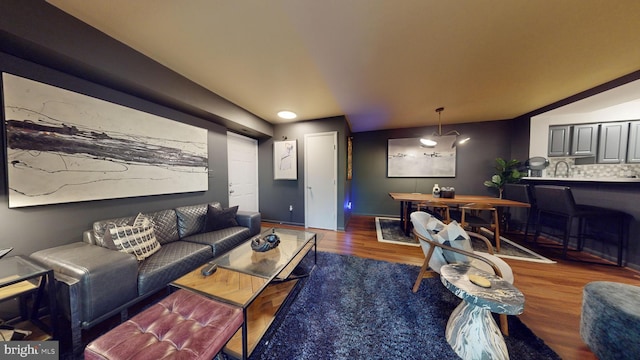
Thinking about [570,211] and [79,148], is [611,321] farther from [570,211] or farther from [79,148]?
[79,148]

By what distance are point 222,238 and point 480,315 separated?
248 centimetres

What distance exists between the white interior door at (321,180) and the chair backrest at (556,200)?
10.4 feet

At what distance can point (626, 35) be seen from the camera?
1479 mm

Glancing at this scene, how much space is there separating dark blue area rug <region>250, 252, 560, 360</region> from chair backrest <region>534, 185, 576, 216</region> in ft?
Result: 7.01

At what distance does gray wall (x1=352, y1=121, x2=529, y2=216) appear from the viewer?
12.9 feet

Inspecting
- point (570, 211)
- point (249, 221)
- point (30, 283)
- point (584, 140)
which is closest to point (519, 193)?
point (570, 211)

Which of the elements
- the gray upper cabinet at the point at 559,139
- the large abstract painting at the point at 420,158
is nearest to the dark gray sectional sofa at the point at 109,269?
the large abstract painting at the point at 420,158

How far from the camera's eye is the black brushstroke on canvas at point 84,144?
52.7 inches

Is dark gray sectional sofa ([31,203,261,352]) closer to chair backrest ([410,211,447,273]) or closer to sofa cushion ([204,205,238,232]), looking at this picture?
sofa cushion ([204,205,238,232])

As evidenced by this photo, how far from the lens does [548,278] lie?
197 cm

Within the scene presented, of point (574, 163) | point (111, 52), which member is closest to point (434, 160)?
point (574, 163)

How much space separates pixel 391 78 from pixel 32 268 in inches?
135

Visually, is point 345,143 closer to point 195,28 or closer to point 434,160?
point 434,160

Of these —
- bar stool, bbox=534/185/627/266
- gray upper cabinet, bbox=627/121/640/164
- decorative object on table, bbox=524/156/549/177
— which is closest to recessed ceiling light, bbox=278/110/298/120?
bar stool, bbox=534/185/627/266
